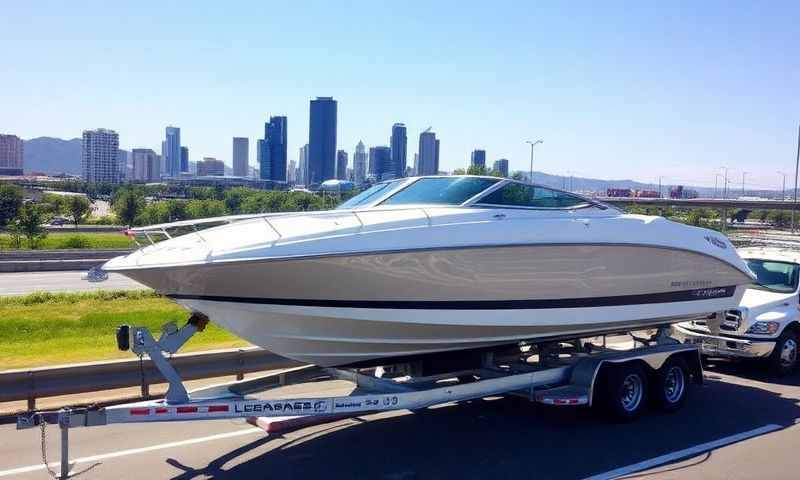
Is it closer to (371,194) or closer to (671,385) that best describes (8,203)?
(371,194)

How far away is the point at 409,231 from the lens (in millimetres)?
6652

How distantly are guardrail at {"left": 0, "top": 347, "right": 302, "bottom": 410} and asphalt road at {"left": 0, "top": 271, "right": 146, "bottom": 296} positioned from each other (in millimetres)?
13682

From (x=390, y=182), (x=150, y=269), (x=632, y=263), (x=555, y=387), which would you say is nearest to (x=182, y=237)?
(x=150, y=269)

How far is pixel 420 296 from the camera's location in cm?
670

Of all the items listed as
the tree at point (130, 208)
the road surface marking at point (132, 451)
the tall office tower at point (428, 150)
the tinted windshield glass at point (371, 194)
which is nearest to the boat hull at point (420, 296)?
the road surface marking at point (132, 451)

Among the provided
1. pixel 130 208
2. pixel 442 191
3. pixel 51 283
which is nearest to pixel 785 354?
pixel 442 191

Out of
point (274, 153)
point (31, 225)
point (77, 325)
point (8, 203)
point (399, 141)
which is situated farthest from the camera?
point (274, 153)

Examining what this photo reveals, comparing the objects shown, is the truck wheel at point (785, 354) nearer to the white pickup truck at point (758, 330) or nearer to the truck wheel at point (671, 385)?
the white pickup truck at point (758, 330)

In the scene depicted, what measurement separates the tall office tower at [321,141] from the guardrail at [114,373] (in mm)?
129406

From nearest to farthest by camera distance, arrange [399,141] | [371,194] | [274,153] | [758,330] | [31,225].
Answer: [371,194] → [758,330] → [31,225] → [399,141] → [274,153]

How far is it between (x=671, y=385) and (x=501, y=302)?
2707 mm

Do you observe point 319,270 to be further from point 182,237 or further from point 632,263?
point 632,263

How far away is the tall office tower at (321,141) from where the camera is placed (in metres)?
142

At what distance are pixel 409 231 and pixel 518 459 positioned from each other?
2.30 meters
